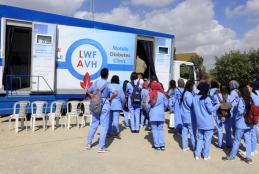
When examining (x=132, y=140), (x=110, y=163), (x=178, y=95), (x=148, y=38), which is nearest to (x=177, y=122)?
(x=178, y=95)

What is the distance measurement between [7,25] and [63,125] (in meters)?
3.34

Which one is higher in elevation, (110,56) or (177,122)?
(110,56)

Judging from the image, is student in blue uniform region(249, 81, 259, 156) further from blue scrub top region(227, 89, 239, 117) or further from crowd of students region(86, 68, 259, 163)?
blue scrub top region(227, 89, 239, 117)

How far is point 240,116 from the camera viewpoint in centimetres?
608

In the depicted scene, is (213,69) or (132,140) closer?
(132,140)

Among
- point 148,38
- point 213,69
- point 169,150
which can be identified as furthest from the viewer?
point 213,69

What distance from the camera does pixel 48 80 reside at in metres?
9.99

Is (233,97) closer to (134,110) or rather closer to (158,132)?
(158,132)

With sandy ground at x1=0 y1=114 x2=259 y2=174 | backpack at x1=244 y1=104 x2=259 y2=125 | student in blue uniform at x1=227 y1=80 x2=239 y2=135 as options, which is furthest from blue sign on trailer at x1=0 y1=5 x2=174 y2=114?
backpack at x1=244 y1=104 x2=259 y2=125

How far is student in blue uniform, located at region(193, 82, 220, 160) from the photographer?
606cm

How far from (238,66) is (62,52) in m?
20.4

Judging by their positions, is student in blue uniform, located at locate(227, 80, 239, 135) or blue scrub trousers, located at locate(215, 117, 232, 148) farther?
blue scrub trousers, located at locate(215, 117, 232, 148)

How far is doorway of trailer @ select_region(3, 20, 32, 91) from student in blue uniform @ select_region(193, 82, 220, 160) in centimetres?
592

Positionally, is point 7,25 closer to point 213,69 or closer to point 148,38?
point 148,38
